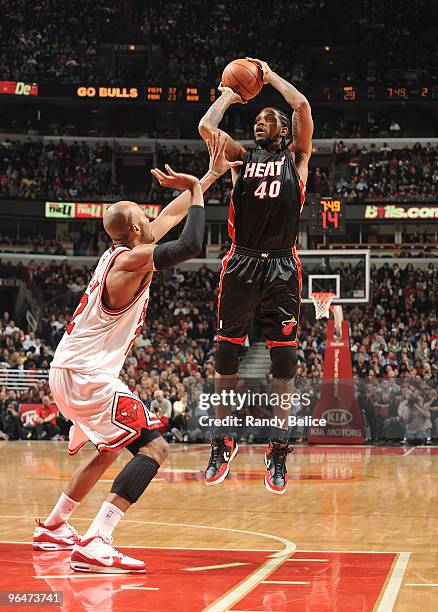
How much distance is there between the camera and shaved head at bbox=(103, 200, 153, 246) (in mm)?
6844

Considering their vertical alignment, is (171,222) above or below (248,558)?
above

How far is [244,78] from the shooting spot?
23.3 feet

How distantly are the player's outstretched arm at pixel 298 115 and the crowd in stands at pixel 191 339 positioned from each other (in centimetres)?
1328

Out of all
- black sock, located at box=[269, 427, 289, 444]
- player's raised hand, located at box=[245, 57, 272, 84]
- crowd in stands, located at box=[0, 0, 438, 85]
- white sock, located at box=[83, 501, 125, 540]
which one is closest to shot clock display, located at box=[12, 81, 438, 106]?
crowd in stands, located at box=[0, 0, 438, 85]

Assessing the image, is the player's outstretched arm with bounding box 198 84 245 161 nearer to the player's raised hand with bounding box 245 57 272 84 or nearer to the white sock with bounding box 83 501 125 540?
the player's raised hand with bounding box 245 57 272 84

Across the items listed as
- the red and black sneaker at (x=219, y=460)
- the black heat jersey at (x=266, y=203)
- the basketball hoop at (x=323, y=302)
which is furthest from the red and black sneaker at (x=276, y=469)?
the basketball hoop at (x=323, y=302)

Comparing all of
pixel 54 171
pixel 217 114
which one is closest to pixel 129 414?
pixel 217 114

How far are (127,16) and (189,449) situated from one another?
29.3 meters

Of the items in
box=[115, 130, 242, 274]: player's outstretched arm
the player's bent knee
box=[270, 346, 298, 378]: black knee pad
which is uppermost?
box=[115, 130, 242, 274]: player's outstretched arm

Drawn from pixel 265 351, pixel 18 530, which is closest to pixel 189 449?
pixel 265 351

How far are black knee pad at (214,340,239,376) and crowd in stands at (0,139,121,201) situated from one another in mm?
29053

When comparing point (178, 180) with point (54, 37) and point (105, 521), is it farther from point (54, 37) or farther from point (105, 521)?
point (54, 37)

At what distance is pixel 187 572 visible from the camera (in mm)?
6555

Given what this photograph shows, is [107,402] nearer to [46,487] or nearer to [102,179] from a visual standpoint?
[46,487]
